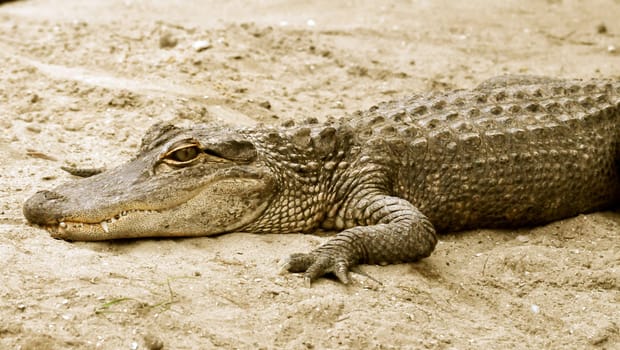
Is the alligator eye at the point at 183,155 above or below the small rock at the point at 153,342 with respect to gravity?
above

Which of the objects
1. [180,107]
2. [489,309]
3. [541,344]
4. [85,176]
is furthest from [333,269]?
[180,107]

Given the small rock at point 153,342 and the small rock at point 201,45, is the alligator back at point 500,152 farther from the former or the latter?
the small rock at point 201,45

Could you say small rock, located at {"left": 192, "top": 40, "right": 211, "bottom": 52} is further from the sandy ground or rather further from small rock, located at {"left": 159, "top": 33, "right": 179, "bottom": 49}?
small rock, located at {"left": 159, "top": 33, "right": 179, "bottom": 49}

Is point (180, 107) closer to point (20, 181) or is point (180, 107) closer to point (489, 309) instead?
point (20, 181)

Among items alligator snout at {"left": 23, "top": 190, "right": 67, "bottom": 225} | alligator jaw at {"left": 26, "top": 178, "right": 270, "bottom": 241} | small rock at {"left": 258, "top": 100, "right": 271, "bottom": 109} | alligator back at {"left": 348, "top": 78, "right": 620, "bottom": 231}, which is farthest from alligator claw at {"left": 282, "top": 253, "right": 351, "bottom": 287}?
small rock at {"left": 258, "top": 100, "right": 271, "bottom": 109}

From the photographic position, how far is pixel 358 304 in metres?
4.12

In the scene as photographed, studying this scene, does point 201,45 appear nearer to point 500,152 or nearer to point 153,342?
point 500,152

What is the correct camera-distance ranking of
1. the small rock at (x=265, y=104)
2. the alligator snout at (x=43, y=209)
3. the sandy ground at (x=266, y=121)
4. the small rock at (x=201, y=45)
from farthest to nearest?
1. the small rock at (x=201, y=45)
2. the small rock at (x=265, y=104)
3. the alligator snout at (x=43, y=209)
4. the sandy ground at (x=266, y=121)

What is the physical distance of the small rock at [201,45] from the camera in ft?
26.1

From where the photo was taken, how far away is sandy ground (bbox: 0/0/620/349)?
3.82m

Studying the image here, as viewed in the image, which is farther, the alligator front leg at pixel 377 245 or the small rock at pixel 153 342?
the alligator front leg at pixel 377 245

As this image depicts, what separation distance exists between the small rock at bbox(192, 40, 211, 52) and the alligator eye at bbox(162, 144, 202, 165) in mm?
3250

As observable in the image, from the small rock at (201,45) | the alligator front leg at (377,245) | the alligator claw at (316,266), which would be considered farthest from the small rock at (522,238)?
the small rock at (201,45)

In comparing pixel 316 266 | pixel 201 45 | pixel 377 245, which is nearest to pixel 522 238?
pixel 377 245
